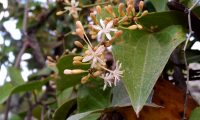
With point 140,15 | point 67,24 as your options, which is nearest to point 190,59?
point 140,15

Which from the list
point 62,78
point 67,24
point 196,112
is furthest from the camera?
point 67,24

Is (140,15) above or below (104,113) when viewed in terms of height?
above

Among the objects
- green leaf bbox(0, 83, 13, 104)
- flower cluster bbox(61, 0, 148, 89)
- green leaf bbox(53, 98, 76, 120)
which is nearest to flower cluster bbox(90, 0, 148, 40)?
flower cluster bbox(61, 0, 148, 89)

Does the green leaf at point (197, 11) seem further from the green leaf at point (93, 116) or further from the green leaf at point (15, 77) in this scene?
the green leaf at point (15, 77)

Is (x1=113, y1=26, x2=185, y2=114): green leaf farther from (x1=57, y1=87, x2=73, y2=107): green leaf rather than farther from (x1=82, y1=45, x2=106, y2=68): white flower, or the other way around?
(x1=57, y1=87, x2=73, y2=107): green leaf

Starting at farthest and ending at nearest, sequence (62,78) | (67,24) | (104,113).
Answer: (67,24), (62,78), (104,113)

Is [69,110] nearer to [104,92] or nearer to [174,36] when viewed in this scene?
[104,92]
